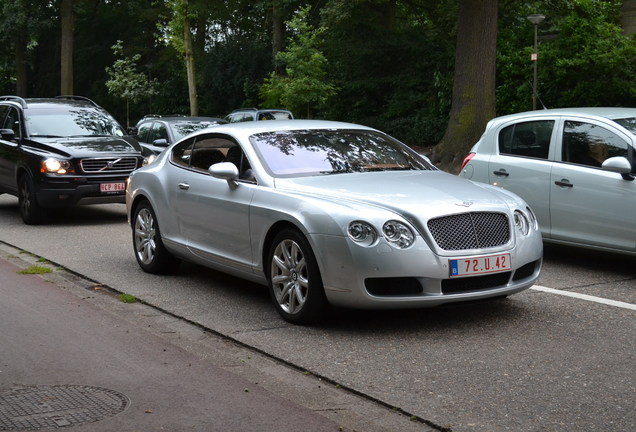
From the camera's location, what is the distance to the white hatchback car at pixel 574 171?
28.0 ft

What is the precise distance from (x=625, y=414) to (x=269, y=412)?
5.85 ft

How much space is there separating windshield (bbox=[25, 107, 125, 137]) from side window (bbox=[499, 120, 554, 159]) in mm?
7080

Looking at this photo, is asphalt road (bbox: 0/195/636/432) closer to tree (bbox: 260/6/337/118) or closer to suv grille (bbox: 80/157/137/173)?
suv grille (bbox: 80/157/137/173)

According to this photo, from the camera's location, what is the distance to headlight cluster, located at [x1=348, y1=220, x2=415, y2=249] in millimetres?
6270

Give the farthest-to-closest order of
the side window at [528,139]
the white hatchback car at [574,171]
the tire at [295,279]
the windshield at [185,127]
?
the windshield at [185,127]
the side window at [528,139]
the white hatchback car at [574,171]
the tire at [295,279]

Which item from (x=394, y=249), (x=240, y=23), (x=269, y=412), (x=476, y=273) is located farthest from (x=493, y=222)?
(x=240, y=23)

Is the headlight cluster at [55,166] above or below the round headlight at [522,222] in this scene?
above

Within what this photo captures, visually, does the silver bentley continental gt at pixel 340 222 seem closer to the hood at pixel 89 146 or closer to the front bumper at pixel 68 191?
the front bumper at pixel 68 191

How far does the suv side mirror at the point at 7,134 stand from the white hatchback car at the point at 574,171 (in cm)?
748

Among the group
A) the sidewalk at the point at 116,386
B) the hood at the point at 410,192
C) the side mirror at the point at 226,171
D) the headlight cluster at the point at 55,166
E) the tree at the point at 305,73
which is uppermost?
the tree at the point at 305,73

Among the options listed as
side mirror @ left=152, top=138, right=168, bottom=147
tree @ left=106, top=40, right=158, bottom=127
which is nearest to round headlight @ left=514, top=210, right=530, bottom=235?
side mirror @ left=152, top=138, right=168, bottom=147

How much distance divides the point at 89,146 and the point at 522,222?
331 inches

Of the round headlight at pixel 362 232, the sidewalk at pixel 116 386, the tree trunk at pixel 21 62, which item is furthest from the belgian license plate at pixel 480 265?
the tree trunk at pixel 21 62

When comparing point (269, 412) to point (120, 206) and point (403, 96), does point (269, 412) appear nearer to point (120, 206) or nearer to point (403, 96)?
point (120, 206)
